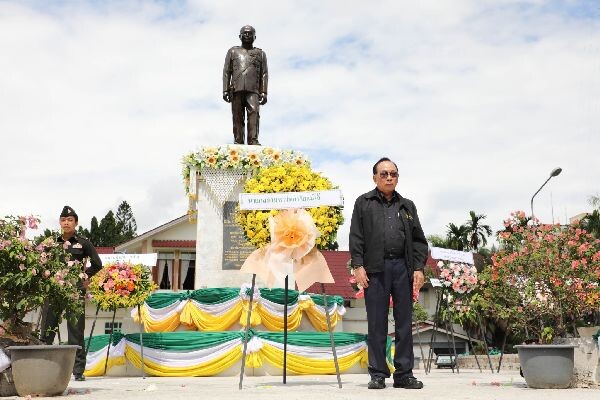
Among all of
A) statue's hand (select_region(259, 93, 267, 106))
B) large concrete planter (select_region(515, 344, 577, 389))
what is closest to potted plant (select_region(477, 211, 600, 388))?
large concrete planter (select_region(515, 344, 577, 389))

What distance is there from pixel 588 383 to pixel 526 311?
1.03 metres

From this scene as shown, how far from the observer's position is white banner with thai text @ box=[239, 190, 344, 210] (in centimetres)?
731

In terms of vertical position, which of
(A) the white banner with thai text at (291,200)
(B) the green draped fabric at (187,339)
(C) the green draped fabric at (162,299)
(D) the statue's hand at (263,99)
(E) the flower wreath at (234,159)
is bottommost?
(B) the green draped fabric at (187,339)

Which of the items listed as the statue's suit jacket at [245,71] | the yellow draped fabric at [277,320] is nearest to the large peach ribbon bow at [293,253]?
the yellow draped fabric at [277,320]

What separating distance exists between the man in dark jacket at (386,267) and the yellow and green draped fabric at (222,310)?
4528 mm

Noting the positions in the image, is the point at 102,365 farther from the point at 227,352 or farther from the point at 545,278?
the point at 545,278

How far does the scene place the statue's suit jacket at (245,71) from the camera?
42.8 feet

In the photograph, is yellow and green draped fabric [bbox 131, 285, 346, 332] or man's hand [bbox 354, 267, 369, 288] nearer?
man's hand [bbox 354, 267, 369, 288]

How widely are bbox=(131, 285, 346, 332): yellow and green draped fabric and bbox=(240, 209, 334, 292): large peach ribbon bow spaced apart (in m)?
3.69

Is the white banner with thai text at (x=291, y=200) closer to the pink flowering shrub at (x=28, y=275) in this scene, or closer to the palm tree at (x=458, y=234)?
the pink flowering shrub at (x=28, y=275)

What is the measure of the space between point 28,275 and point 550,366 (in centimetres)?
530

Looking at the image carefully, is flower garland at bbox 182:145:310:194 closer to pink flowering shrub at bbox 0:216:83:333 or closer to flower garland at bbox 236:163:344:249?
flower garland at bbox 236:163:344:249

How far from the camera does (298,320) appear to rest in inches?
453

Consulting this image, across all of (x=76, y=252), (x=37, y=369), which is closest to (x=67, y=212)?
(x=76, y=252)
